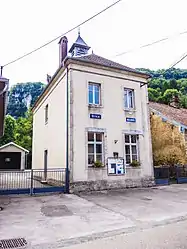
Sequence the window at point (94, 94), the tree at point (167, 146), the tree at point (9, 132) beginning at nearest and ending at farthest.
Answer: the window at point (94, 94)
the tree at point (167, 146)
the tree at point (9, 132)

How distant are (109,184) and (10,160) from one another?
20172 millimetres

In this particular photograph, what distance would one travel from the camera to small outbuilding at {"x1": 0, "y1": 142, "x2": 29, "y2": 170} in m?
28.1

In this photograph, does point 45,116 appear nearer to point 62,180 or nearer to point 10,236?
point 62,180

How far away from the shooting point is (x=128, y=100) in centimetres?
1423

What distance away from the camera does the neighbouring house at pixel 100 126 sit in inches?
465

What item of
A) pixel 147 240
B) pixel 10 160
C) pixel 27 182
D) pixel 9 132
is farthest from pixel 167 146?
pixel 9 132

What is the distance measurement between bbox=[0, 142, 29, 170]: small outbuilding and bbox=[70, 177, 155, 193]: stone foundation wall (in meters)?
18.9

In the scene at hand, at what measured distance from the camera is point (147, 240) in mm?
4621

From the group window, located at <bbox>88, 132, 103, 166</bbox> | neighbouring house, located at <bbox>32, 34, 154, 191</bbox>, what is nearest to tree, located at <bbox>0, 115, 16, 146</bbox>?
neighbouring house, located at <bbox>32, 34, 154, 191</bbox>

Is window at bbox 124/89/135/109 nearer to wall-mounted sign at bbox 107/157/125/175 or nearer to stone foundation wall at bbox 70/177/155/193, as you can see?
wall-mounted sign at bbox 107/157/125/175

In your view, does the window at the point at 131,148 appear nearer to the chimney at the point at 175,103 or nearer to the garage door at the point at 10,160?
the chimney at the point at 175,103

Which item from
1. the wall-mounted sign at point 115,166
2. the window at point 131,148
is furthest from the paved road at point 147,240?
the window at point 131,148

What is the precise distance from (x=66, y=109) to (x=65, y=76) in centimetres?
213

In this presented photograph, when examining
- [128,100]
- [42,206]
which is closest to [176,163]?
[128,100]
